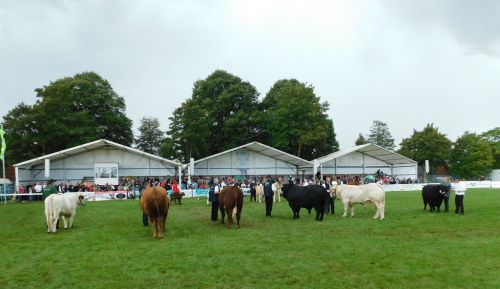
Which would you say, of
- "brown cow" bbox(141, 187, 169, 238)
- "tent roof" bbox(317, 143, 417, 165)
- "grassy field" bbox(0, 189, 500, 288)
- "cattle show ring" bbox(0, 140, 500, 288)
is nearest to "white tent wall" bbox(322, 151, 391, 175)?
"tent roof" bbox(317, 143, 417, 165)

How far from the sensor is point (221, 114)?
61.1m

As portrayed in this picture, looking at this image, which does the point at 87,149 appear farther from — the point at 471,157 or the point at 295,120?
the point at 471,157

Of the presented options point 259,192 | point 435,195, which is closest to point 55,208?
point 435,195

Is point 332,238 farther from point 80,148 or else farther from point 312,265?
point 80,148

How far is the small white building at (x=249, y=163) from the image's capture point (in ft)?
161

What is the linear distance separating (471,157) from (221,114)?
4145cm

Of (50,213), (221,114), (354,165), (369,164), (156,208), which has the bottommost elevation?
(50,213)

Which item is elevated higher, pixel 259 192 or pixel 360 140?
pixel 360 140

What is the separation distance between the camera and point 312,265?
339 inches

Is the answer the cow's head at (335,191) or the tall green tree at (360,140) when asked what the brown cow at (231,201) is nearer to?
the cow's head at (335,191)

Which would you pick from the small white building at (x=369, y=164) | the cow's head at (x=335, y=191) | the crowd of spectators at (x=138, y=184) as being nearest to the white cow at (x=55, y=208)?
the cow's head at (x=335, y=191)

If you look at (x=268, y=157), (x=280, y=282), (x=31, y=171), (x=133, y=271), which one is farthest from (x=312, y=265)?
(x=268, y=157)

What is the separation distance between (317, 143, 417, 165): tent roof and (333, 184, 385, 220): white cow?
32578 millimetres

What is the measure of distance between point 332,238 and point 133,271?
229 inches
